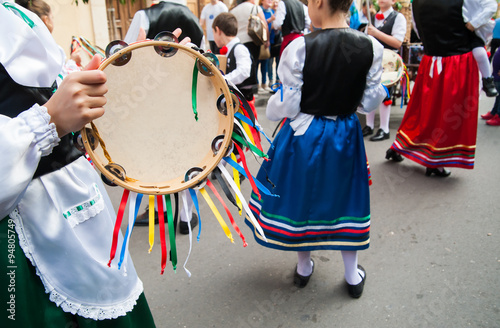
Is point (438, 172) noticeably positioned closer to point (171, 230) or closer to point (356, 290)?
point (356, 290)

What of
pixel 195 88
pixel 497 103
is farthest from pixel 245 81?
pixel 497 103

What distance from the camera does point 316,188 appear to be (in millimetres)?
2150

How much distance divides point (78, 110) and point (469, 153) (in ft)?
11.4

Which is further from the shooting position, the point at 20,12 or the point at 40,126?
the point at 20,12

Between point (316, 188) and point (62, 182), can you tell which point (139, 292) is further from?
point (316, 188)

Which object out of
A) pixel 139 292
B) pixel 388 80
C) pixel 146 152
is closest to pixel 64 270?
pixel 139 292

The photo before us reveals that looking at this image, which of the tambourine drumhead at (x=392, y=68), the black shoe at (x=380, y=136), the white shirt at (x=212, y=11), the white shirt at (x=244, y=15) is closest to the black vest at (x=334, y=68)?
the tambourine drumhead at (x=392, y=68)

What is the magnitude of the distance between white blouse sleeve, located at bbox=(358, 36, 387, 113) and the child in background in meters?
1.65

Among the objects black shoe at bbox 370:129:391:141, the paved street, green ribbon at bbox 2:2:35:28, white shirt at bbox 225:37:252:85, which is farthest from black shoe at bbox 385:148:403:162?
green ribbon at bbox 2:2:35:28

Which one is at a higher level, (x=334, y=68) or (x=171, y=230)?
(x=334, y=68)

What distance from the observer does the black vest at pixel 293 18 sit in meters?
6.58

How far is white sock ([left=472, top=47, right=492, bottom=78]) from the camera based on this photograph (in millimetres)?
3484

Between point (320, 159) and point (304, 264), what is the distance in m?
0.65

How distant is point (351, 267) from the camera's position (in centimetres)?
227
